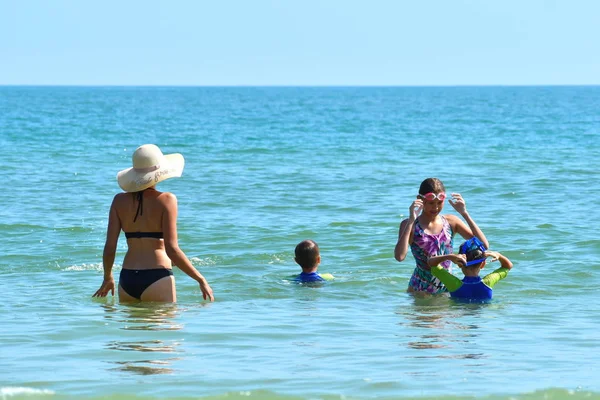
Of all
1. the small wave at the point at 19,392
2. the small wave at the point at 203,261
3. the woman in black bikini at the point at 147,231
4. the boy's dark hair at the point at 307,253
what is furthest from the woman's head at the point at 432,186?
the small wave at the point at 203,261

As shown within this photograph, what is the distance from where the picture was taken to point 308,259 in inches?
412

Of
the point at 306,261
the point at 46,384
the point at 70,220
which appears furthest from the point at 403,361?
the point at 70,220

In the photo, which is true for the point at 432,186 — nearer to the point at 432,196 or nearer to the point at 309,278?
the point at 432,196

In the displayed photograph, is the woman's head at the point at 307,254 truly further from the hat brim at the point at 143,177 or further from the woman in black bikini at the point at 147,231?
the hat brim at the point at 143,177

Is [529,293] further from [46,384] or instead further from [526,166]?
[526,166]

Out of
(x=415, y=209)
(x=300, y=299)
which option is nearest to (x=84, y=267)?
(x=300, y=299)

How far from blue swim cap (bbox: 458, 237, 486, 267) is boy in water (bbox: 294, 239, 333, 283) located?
200 cm

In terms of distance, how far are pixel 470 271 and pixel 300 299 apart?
1750mm

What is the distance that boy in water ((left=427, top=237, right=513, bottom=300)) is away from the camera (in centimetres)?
877

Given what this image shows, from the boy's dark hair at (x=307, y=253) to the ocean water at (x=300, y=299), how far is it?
0.88ft

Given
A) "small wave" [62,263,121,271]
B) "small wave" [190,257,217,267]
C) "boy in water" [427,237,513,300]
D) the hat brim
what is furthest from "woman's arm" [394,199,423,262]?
"small wave" [62,263,121,271]

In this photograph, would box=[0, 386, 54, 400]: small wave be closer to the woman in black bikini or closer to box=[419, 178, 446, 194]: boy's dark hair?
the woman in black bikini

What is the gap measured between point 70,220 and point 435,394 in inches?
435

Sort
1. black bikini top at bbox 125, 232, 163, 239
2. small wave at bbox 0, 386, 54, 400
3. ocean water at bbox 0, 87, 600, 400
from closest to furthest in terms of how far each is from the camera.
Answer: small wave at bbox 0, 386, 54, 400, ocean water at bbox 0, 87, 600, 400, black bikini top at bbox 125, 232, 163, 239
